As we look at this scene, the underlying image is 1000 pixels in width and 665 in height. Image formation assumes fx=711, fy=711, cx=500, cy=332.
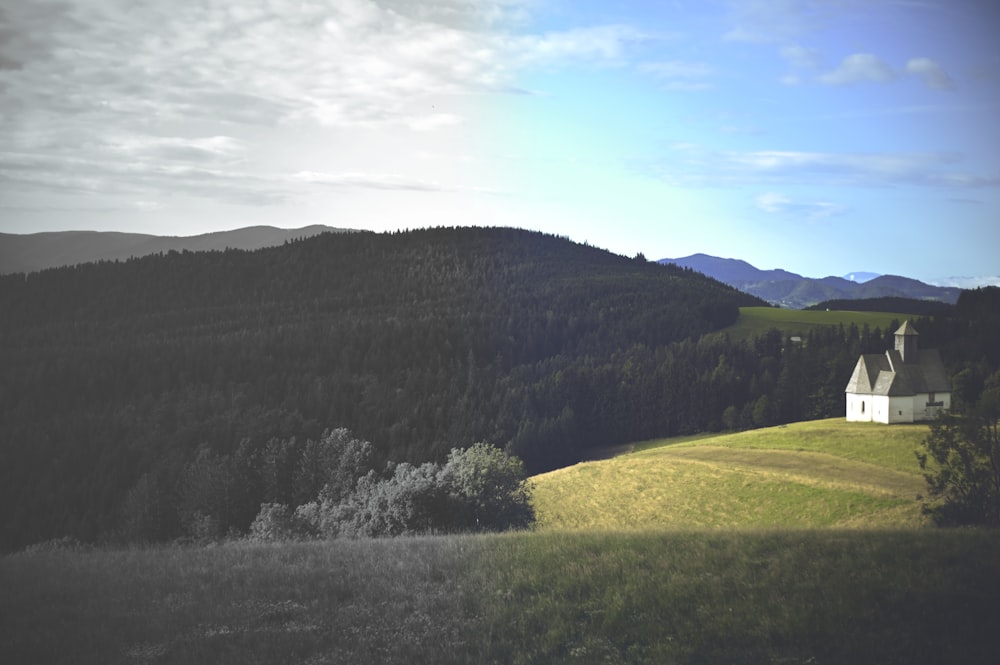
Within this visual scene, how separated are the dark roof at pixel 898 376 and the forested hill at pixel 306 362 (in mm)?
28750

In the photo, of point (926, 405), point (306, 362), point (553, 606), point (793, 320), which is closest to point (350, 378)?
point (306, 362)

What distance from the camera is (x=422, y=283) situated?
7092 inches

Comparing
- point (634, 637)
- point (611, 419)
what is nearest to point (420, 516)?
point (634, 637)

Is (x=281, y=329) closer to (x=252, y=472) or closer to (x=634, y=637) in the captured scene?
(x=252, y=472)

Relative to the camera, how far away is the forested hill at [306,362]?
7688 cm

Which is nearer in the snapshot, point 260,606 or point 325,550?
point 260,606

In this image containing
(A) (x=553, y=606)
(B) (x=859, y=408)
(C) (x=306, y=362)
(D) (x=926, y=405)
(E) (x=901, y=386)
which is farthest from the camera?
(C) (x=306, y=362)

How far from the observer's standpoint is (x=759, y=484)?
167ft

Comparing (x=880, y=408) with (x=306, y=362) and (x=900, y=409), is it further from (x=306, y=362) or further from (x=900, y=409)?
(x=306, y=362)

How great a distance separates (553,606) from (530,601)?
47 centimetres

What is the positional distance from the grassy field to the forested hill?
19.2 feet

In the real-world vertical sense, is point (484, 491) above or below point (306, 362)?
below

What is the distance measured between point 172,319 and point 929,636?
6970 inches

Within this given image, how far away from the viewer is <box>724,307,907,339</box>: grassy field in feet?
435
